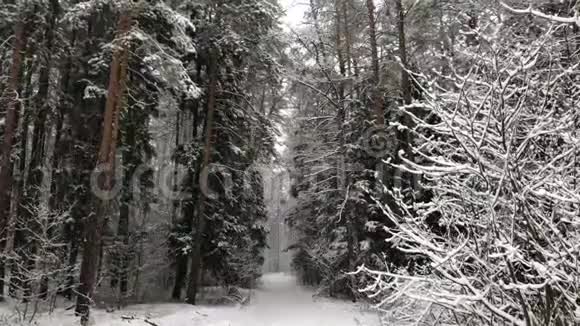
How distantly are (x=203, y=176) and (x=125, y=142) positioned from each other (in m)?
2.80

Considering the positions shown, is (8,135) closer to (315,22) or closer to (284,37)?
(284,37)

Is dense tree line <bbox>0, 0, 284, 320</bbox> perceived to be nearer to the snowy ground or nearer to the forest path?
the snowy ground

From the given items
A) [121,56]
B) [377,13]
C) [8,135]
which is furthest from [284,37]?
[8,135]

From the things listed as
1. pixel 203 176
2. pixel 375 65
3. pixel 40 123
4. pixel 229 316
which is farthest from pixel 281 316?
pixel 40 123

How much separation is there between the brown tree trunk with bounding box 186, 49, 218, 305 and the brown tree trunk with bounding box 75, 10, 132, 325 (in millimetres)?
3864

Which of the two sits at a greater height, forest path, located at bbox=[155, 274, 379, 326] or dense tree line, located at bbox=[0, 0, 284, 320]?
dense tree line, located at bbox=[0, 0, 284, 320]

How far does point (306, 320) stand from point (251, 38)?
9764 millimetres

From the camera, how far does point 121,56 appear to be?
10.3 m

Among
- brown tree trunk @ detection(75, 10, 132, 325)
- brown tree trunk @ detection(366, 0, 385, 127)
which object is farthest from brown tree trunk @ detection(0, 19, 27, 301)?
brown tree trunk @ detection(366, 0, 385, 127)

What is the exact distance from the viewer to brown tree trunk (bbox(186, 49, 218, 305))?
44.0 feet

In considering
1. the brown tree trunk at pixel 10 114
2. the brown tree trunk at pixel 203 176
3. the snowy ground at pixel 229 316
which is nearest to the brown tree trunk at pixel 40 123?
the brown tree trunk at pixel 10 114

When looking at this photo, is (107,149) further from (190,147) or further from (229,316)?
(229,316)

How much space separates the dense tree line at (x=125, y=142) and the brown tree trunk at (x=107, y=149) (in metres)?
0.03

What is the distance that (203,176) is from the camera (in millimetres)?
14531
